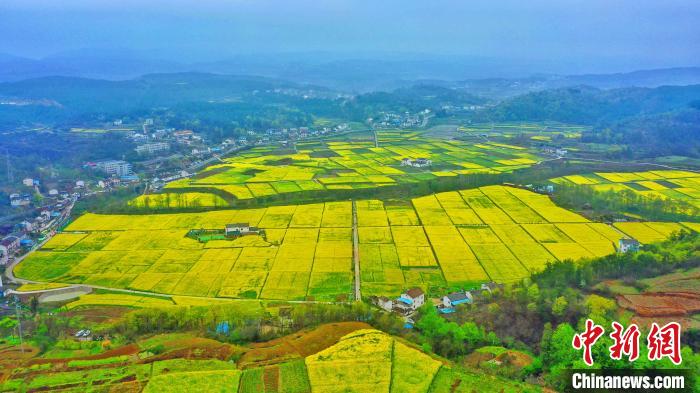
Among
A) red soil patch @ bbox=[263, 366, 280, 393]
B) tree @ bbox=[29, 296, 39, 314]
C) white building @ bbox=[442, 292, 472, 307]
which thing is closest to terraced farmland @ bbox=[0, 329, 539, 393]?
red soil patch @ bbox=[263, 366, 280, 393]

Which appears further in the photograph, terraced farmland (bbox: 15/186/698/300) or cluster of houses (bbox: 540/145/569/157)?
cluster of houses (bbox: 540/145/569/157)

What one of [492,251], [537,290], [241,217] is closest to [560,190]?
[492,251]

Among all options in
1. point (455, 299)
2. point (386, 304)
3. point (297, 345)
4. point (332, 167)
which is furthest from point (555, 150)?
point (297, 345)

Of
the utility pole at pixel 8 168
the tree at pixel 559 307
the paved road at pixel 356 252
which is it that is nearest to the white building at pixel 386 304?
the paved road at pixel 356 252

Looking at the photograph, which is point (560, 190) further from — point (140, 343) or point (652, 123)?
point (652, 123)

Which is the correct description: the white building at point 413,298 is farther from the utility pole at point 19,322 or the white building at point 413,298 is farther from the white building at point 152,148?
the white building at point 152,148

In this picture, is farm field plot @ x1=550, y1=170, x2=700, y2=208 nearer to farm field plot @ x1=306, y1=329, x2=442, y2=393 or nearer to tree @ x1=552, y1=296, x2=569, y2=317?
tree @ x1=552, y1=296, x2=569, y2=317
